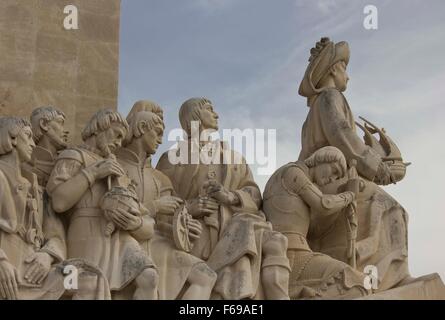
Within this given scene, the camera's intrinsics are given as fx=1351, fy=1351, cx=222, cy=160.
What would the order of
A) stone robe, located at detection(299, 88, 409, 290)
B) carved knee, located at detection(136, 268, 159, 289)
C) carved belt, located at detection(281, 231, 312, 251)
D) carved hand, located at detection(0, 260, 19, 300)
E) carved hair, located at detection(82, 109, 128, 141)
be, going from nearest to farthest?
carved hand, located at detection(0, 260, 19, 300), carved knee, located at detection(136, 268, 159, 289), carved hair, located at detection(82, 109, 128, 141), carved belt, located at detection(281, 231, 312, 251), stone robe, located at detection(299, 88, 409, 290)

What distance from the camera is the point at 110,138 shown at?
427 inches

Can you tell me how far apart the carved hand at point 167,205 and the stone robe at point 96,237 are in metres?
0.47

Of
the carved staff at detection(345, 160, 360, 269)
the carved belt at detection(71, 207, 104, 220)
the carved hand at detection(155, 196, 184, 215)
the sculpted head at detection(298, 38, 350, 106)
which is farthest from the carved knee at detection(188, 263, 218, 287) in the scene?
the sculpted head at detection(298, 38, 350, 106)

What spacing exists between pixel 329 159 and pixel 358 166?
1.67 feet

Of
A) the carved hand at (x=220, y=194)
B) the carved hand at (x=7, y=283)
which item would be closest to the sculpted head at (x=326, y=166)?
the carved hand at (x=220, y=194)

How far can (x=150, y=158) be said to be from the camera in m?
11.4

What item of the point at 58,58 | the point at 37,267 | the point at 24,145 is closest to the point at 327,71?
the point at 58,58

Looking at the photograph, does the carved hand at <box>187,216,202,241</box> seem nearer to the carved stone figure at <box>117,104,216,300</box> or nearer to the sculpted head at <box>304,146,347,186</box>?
the carved stone figure at <box>117,104,216,300</box>

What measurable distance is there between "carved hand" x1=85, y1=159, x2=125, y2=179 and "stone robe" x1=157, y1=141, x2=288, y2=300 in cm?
92

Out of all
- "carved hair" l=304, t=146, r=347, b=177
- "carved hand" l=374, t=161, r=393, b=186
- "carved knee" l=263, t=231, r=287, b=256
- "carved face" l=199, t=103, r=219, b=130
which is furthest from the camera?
"carved hand" l=374, t=161, r=393, b=186

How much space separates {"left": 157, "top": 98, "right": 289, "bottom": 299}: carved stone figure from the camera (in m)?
10.5

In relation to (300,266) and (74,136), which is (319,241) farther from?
(74,136)

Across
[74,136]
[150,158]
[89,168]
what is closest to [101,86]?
[74,136]

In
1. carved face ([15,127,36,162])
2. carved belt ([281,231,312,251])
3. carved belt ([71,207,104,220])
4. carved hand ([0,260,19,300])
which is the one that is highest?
carved face ([15,127,36,162])
